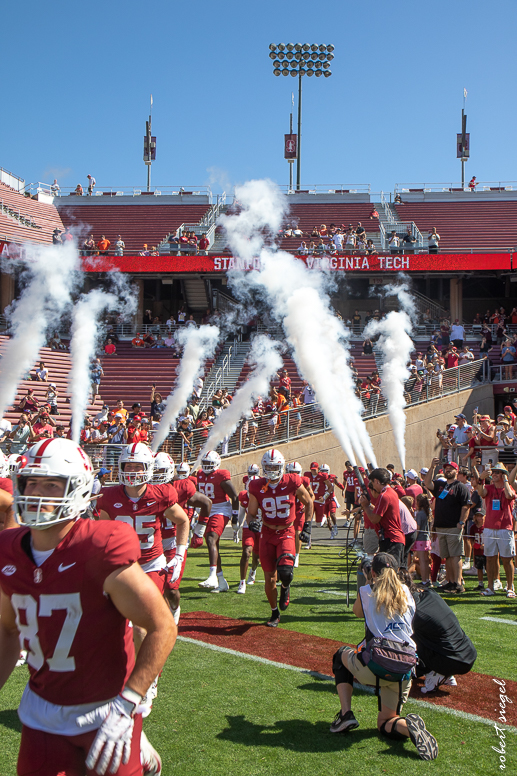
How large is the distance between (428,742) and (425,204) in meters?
30.6

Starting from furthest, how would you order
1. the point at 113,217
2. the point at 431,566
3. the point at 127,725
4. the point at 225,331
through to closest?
the point at 113,217, the point at 225,331, the point at 431,566, the point at 127,725

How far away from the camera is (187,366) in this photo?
22.2 m

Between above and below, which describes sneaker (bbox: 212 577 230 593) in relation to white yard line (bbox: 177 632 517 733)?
below

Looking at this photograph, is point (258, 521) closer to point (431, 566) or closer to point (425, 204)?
point (431, 566)

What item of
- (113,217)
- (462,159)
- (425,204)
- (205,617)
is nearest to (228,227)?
(113,217)

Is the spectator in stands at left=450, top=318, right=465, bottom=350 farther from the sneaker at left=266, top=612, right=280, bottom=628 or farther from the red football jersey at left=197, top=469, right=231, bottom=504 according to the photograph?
the sneaker at left=266, top=612, right=280, bottom=628

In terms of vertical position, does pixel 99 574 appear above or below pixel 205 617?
above

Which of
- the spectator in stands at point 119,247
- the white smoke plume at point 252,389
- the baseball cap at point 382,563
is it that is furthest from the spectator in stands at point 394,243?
the baseball cap at point 382,563

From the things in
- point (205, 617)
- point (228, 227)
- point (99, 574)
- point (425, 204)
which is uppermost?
point (425, 204)

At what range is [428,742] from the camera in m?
3.80

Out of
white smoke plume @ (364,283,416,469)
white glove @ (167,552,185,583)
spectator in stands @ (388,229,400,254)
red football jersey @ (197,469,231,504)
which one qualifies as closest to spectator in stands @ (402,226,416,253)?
spectator in stands @ (388,229,400,254)

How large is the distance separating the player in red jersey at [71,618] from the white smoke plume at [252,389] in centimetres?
1129

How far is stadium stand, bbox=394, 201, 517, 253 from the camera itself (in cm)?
2802

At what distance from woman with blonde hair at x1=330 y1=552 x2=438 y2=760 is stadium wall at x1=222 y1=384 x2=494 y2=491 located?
13144 mm
